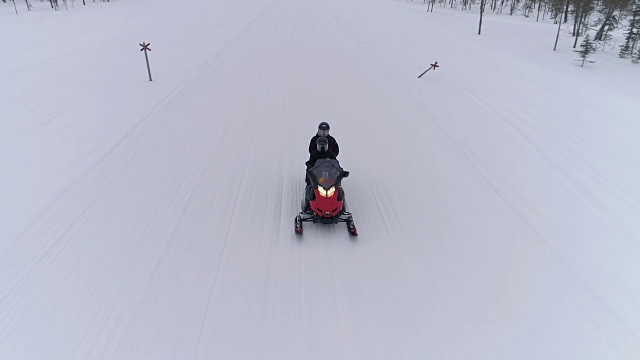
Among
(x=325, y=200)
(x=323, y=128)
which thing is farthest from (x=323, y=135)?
(x=325, y=200)

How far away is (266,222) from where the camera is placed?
738 cm

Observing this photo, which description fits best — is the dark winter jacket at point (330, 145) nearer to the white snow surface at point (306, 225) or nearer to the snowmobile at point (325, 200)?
the snowmobile at point (325, 200)

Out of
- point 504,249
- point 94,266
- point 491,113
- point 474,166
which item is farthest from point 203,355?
point 491,113

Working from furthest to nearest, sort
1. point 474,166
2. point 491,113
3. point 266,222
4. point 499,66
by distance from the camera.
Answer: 1. point 499,66
2. point 491,113
3. point 474,166
4. point 266,222

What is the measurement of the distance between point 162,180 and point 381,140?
6.51 meters

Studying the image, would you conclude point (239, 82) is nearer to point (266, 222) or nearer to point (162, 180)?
point (162, 180)

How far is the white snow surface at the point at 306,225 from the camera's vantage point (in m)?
5.13

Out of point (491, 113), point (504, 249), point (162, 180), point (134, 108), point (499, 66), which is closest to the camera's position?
point (504, 249)

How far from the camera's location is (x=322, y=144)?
7555mm

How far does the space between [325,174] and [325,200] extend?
1.69 feet

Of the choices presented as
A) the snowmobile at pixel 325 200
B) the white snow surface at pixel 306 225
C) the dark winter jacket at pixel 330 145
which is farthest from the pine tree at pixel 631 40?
the snowmobile at pixel 325 200

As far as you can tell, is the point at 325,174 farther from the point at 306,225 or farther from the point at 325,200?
the point at 306,225

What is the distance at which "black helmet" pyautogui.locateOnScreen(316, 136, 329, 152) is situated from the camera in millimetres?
7523

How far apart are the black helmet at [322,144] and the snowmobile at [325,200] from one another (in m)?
0.51
